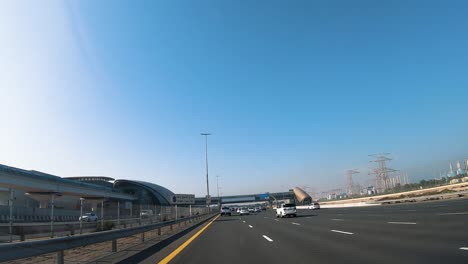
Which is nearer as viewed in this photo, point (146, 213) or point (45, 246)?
point (45, 246)

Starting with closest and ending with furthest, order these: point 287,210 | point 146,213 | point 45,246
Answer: point 45,246 < point 146,213 < point 287,210

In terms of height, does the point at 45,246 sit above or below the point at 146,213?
above

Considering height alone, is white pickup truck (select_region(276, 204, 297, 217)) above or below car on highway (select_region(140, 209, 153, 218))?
below

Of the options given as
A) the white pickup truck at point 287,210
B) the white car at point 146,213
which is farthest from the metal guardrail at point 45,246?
the white pickup truck at point 287,210

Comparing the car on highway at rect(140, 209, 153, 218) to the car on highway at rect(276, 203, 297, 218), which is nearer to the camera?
the car on highway at rect(140, 209, 153, 218)

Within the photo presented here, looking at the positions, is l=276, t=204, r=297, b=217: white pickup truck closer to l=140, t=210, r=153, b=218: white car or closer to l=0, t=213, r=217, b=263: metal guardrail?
l=140, t=210, r=153, b=218: white car

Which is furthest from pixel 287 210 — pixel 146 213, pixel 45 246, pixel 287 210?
pixel 45 246

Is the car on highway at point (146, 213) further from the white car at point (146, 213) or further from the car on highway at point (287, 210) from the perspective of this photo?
the car on highway at point (287, 210)

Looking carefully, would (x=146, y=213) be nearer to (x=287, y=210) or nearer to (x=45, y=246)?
(x=287, y=210)

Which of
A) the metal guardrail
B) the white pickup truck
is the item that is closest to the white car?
the white pickup truck

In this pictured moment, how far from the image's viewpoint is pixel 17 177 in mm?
59531

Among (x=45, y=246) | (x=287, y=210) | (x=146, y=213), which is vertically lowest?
(x=287, y=210)

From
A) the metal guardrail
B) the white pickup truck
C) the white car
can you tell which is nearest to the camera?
the metal guardrail

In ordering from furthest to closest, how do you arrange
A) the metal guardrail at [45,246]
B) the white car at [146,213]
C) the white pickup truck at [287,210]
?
the white pickup truck at [287,210] → the white car at [146,213] → the metal guardrail at [45,246]
